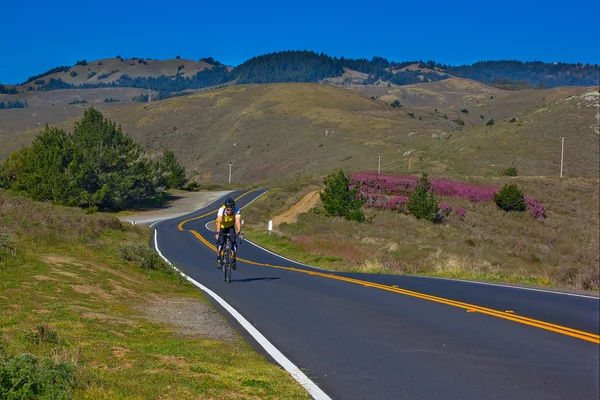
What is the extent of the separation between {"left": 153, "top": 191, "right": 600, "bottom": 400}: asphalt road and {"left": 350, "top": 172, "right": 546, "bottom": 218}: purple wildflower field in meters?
36.6

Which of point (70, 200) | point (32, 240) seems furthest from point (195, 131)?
point (32, 240)

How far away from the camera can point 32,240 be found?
53.5 ft

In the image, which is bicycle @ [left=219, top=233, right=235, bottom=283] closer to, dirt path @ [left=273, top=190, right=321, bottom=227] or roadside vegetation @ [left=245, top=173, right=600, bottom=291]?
roadside vegetation @ [left=245, top=173, right=600, bottom=291]

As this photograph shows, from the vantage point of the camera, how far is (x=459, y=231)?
42812 millimetres

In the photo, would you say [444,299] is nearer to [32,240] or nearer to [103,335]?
[103,335]

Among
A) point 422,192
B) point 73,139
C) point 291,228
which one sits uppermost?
point 73,139

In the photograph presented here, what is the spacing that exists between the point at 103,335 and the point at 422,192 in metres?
40.9

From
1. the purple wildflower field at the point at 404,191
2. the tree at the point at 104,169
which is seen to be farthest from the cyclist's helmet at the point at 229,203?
the tree at the point at 104,169

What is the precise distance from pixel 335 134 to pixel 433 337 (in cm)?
12059

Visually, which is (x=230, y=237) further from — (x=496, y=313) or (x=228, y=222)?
(x=496, y=313)

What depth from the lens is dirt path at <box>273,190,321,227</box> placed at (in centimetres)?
5050

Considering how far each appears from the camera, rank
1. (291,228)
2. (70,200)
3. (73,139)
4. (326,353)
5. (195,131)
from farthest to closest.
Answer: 1. (195,131)
2. (73,139)
3. (70,200)
4. (291,228)
5. (326,353)

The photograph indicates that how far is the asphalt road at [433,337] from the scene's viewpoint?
549cm

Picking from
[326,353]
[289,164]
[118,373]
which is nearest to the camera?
[118,373]
